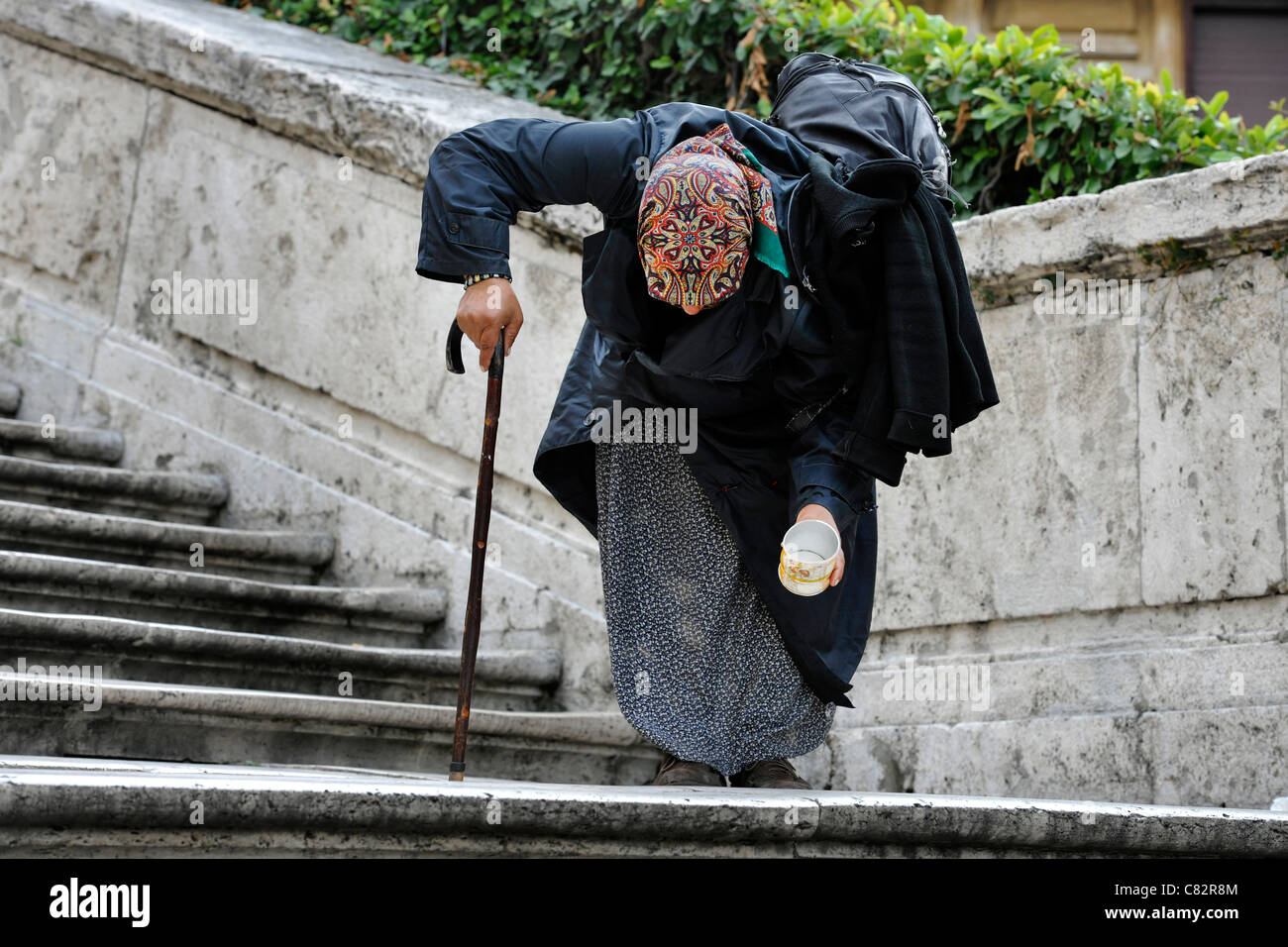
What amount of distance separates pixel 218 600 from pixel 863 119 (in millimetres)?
2327

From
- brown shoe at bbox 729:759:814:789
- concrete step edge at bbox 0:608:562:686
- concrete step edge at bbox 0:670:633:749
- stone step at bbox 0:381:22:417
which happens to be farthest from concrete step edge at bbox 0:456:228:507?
brown shoe at bbox 729:759:814:789

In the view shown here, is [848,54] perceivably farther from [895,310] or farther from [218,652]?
[218,652]

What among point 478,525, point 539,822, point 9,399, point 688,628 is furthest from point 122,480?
point 539,822

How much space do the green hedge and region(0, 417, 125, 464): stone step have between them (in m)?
2.06

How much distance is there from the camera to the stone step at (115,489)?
4.76m

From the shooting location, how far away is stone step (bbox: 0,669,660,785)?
3.32 m

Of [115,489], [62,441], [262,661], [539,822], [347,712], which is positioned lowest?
[539,822]

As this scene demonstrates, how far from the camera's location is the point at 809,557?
2.87m

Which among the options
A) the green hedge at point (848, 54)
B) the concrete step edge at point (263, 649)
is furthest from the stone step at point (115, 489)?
the green hedge at point (848, 54)

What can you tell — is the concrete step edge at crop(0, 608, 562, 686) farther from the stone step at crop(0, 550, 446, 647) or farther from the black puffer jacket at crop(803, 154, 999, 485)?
the black puffer jacket at crop(803, 154, 999, 485)

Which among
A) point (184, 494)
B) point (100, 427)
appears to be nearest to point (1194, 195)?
point (184, 494)

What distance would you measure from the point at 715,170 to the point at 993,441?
159 centimetres

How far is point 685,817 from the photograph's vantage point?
237 centimetres
